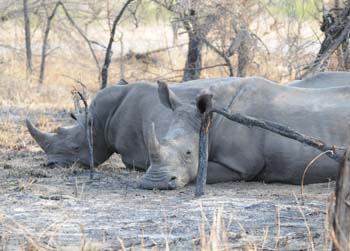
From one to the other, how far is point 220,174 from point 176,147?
1.71 feet

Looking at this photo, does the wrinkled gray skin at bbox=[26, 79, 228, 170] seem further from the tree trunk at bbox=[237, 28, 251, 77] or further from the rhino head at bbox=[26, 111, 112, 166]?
the tree trunk at bbox=[237, 28, 251, 77]

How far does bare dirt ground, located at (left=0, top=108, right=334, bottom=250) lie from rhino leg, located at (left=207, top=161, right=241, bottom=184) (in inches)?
2.8

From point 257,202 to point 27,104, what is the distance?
754cm

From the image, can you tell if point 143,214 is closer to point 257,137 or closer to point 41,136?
point 257,137

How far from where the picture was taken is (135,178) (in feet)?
28.4

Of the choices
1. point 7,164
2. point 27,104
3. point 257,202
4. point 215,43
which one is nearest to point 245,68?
point 215,43

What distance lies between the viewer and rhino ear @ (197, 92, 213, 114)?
7.50 m

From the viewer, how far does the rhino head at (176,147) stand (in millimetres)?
7785

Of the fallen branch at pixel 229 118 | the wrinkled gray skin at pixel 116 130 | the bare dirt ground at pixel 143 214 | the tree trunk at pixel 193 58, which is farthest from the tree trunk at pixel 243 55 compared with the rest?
the fallen branch at pixel 229 118

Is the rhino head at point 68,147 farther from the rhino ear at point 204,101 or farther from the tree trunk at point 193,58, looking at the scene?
the tree trunk at point 193,58

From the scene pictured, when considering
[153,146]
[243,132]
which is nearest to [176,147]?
[153,146]

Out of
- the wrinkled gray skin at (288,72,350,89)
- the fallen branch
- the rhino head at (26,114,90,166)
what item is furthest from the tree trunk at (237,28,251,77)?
the fallen branch

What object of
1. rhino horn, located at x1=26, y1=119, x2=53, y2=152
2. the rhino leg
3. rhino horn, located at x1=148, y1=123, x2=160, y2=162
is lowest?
the rhino leg

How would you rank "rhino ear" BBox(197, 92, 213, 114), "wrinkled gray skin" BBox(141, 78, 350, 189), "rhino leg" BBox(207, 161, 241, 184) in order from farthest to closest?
"rhino leg" BBox(207, 161, 241, 184) < "wrinkled gray skin" BBox(141, 78, 350, 189) < "rhino ear" BBox(197, 92, 213, 114)
